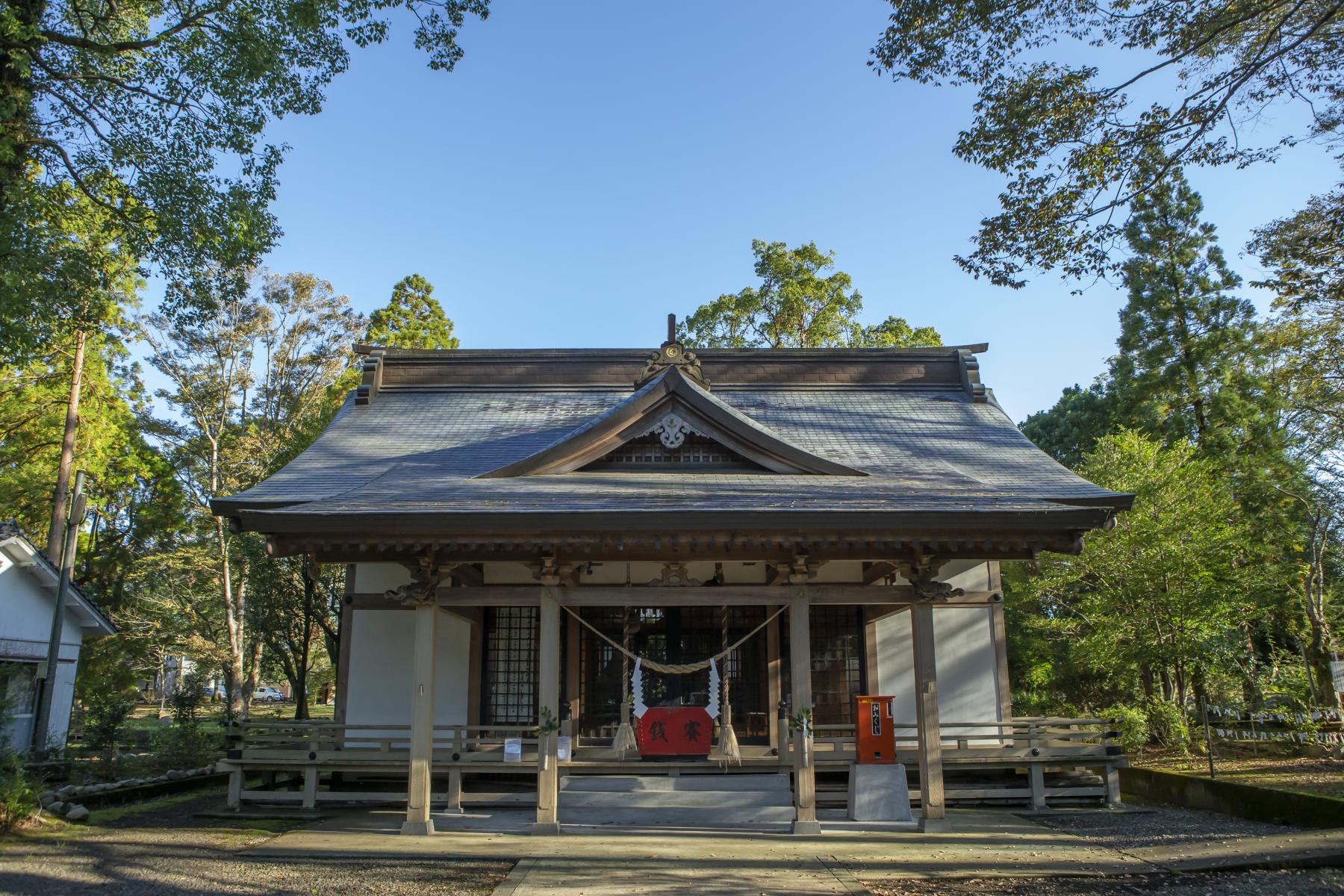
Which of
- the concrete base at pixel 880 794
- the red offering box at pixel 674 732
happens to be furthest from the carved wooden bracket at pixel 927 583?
the red offering box at pixel 674 732

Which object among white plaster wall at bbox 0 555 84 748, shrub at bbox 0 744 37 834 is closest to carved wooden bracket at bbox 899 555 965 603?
shrub at bbox 0 744 37 834

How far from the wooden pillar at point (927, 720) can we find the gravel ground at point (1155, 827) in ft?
5.96

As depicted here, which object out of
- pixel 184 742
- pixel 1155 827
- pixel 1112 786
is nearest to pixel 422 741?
pixel 184 742

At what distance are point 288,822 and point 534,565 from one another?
503cm

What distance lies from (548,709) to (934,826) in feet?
16.5

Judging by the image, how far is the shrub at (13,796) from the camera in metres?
9.90

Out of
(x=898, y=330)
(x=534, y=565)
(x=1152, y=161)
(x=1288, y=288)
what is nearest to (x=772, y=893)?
(x=534, y=565)

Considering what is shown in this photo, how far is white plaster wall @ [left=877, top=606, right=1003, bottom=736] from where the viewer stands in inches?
537

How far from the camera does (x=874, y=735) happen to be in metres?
11.0

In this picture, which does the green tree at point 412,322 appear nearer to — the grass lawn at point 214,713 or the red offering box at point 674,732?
the grass lawn at point 214,713

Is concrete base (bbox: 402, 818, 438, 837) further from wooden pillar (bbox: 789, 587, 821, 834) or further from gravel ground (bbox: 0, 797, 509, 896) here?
wooden pillar (bbox: 789, 587, 821, 834)

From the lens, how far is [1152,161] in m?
9.40

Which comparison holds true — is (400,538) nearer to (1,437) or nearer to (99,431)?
(99,431)

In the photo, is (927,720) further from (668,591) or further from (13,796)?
(13,796)
